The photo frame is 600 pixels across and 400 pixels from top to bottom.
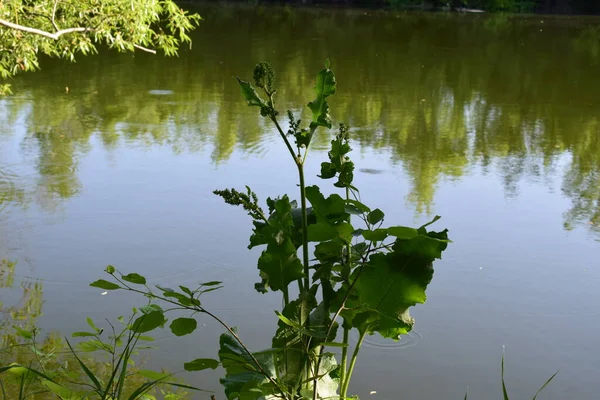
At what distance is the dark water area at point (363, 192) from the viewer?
131 inches

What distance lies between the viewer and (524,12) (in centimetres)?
2322

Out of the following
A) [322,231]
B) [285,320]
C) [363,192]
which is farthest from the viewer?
[363,192]

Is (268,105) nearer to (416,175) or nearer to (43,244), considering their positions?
(43,244)

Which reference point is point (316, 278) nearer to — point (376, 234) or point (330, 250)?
point (330, 250)

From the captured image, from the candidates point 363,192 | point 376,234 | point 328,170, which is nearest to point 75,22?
point 363,192

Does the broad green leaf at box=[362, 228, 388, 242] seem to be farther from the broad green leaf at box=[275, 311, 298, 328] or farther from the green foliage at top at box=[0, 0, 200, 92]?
the green foliage at top at box=[0, 0, 200, 92]

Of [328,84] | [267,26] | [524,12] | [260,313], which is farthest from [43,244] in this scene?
[524,12]

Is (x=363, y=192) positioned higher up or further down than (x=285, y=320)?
further down

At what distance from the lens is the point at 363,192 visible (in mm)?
5281

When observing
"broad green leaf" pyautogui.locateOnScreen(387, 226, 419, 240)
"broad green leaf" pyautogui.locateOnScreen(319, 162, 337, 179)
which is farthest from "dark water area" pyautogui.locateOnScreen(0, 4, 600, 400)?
"broad green leaf" pyautogui.locateOnScreen(387, 226, 419, 240)

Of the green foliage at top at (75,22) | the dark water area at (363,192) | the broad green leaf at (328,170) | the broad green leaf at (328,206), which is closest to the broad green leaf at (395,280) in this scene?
the broad green leaf at (328,206)

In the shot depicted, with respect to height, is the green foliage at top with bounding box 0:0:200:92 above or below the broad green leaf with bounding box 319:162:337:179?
above

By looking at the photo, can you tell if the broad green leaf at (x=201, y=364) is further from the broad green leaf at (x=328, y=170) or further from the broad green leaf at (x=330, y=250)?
the broad green leaf at (x=328, y=170)

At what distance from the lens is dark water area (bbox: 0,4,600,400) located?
332 cm
